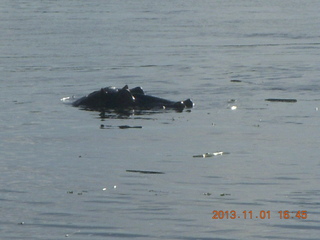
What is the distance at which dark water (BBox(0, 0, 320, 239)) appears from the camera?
10.6 m

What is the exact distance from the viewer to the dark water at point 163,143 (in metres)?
10.6

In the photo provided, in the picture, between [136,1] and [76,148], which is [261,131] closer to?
[76,148]

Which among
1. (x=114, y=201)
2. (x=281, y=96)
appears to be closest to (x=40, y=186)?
(x=114, y=201)

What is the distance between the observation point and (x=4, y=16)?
48.7 m

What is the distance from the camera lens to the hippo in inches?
752

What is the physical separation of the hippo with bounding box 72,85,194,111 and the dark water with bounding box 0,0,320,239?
52cm
